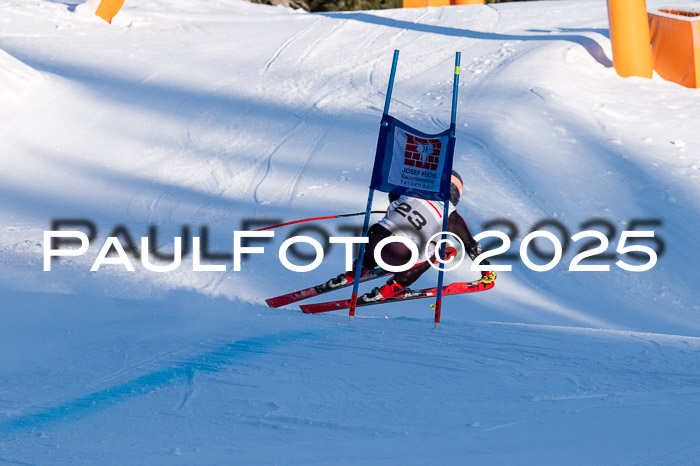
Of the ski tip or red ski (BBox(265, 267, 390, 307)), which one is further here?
the ski tip

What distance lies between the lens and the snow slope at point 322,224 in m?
3.83

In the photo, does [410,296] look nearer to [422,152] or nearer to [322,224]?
[422,152]

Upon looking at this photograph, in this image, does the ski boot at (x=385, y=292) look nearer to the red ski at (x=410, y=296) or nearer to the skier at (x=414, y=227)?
the red ski at (x=410, y=296)

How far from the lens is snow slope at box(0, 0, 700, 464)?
3.83m

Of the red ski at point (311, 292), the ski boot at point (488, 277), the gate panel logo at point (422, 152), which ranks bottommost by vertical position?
the red ski at point (311, 292)

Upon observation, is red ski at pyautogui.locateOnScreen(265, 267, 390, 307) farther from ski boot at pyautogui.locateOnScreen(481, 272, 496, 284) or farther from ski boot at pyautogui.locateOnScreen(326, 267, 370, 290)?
ski boot at pyautogui.locateOnScreen(481, 272, 496, 284)

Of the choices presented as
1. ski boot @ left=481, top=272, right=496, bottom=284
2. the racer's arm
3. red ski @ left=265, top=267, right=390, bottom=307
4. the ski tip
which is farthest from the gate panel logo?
the ski tip

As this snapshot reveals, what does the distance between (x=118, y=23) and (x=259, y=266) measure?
9511 millimetres

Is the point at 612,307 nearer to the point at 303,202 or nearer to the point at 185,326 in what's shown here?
the point at 303,202

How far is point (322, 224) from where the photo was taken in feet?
28.6
